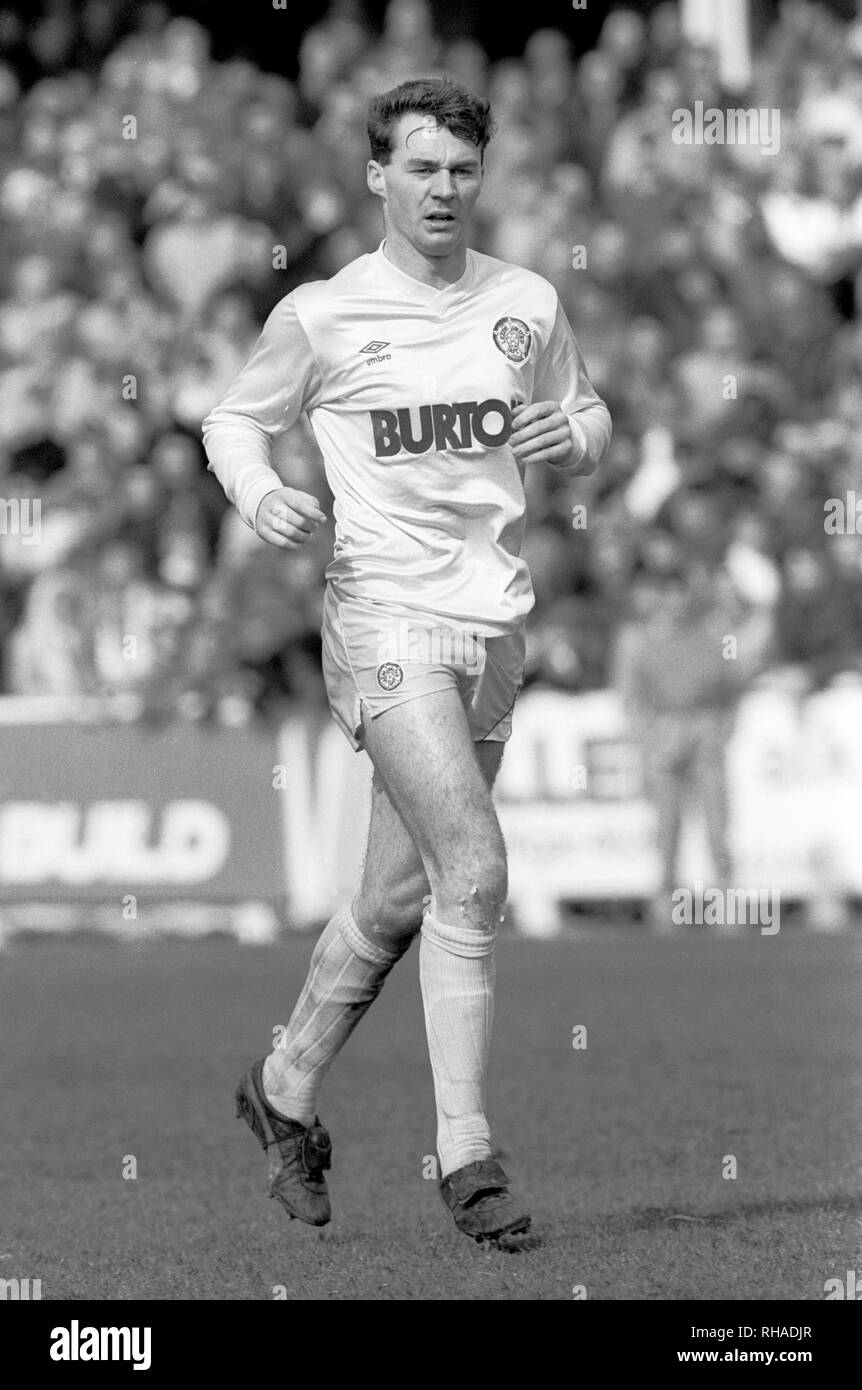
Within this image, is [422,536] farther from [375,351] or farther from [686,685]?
[686,685]

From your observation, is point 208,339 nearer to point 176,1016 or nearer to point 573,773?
point 573,773

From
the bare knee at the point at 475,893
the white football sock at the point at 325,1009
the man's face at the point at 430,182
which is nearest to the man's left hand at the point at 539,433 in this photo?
the man's face at the point at 430,182

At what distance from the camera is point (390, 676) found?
18.6 feet

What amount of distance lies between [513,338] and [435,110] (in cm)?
57

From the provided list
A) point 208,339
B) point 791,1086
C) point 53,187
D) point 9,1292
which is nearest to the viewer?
point 9,1292

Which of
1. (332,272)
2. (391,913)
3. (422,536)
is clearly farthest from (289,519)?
(332,272)

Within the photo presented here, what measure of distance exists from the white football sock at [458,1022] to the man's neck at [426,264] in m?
1.55

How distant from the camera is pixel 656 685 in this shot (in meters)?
15.1

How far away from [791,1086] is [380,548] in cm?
353

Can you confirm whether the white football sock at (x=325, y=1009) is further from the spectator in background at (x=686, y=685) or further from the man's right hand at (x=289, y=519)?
the spectator in background at (x=686, y=685)

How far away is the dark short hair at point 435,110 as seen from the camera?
18.6ft

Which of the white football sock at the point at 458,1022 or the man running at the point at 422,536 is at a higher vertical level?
Result: the man running at the point at 422,536

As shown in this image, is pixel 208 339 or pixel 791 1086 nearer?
pixel 791 1086
